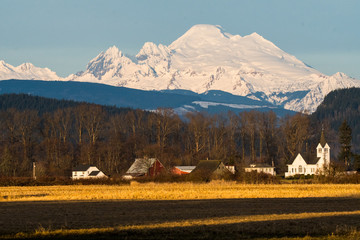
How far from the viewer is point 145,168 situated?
11181cm

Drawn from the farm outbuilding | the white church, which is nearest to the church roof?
the white church

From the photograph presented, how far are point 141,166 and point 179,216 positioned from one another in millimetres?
74881

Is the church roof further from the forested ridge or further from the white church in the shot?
the forested ridge

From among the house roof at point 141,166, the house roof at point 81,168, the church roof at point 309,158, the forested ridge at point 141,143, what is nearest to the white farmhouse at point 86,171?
the house roof at point 81,168

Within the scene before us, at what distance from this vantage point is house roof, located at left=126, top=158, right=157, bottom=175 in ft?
366

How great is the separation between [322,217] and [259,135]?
120 metres

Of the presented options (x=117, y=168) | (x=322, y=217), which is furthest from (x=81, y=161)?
(x=322, y=217)

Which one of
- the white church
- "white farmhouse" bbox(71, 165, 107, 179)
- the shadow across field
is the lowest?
the shadow across field

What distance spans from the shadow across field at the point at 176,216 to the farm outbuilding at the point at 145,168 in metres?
59.7

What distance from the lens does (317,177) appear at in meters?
89.2

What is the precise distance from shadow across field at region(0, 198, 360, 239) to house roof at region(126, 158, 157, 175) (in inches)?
2369

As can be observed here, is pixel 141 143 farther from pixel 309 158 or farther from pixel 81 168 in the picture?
pixel 309 158

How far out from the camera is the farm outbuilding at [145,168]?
4373 inches

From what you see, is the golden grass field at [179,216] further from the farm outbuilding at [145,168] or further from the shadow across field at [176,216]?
the farm outbuilding at [145,168]
